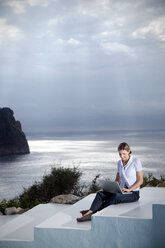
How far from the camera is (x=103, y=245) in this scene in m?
4.39

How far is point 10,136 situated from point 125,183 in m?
56.1

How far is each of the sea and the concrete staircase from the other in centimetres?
1567

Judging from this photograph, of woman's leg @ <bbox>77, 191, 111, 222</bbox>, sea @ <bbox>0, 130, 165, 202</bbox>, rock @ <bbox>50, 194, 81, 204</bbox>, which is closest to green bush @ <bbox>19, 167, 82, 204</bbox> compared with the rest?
rock @ <bbox>50, 194, 81, 204</bbox>

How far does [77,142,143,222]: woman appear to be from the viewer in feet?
16.1

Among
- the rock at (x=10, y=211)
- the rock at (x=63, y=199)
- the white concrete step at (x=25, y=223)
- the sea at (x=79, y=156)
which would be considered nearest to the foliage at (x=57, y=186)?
the rock at (x=63, y=199)

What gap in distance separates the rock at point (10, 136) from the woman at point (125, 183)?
54.7 meters

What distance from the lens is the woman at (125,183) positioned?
490cm

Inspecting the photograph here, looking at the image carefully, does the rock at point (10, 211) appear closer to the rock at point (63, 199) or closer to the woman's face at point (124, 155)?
the rock at point (63, 199)

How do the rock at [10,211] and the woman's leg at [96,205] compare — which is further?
the rock at [10,211]

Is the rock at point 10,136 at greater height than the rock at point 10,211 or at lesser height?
greater

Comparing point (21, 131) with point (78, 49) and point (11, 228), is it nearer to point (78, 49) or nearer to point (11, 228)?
point (78, 49)

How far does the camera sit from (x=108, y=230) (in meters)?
4.34

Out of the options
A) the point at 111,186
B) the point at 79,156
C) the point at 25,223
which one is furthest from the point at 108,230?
the point at 79,156

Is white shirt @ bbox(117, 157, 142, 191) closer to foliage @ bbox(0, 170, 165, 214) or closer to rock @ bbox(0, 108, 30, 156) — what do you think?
foliage @ bbox(0, 170, 165, 214)
